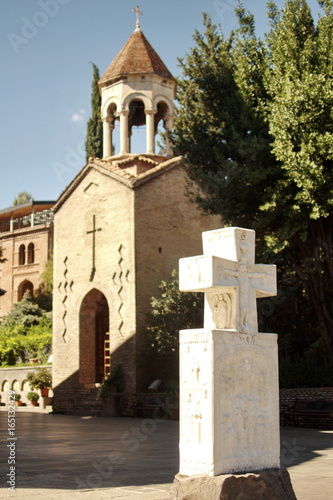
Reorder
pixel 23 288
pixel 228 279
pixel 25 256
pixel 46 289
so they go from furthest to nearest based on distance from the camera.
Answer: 1. pixel 23 288
2. pixel 25 256
3. pixel 46 289
4. pixel 228 279

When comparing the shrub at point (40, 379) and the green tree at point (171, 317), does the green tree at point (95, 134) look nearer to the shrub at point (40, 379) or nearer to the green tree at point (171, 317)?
the shrub at point (40, 379)

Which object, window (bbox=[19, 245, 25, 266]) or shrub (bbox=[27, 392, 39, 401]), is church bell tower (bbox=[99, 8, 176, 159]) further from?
window (bbox=[19, 245, 25, 266])

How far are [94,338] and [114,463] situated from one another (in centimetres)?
1465

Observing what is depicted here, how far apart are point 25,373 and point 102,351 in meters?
4.07

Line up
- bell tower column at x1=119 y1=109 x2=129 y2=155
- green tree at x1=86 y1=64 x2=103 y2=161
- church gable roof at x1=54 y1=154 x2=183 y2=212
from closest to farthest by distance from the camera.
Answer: church gable roof at x1=54 y1=154 x2=183 y2=212 < bell tower column at x1=119 y1=109 x2=129 y2=155 < green tree at x1=86 y1=64 x2=103 y2=161

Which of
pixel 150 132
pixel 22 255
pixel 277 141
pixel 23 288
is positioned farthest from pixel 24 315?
pixel 277 141

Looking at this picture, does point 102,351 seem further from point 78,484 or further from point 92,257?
point 78,484

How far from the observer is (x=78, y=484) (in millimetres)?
6805

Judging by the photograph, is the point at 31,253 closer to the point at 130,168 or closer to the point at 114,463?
the point at 130,168

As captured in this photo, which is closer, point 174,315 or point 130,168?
point 174,315

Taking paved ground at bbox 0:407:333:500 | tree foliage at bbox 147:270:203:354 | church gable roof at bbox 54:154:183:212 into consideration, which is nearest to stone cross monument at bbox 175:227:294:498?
paved ground at bbox 0:407:333:500

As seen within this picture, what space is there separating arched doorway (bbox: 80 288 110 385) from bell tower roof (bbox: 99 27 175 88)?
836cm

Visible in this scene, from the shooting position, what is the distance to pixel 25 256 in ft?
142

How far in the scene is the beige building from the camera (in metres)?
41.8
